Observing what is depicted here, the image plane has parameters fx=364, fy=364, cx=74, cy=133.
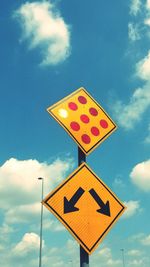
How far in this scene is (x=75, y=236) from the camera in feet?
14.8

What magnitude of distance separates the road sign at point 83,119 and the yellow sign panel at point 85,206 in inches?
16.2

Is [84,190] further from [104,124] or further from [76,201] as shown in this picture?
[104,124]

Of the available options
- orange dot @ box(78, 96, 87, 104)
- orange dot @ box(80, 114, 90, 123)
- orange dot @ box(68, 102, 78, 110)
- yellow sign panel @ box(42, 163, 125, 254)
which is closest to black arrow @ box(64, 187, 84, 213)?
yellow sign panel @ box(42, 163, 125, 254)

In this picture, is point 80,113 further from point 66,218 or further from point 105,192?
point 66,218

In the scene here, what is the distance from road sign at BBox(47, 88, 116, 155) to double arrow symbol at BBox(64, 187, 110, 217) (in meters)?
0.62

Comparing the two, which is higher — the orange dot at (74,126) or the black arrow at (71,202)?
the orange dot at (74,126)

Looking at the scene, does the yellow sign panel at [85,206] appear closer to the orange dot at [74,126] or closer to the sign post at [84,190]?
the sign post at [84,190]

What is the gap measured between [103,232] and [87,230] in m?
0.25

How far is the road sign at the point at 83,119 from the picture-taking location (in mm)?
5207

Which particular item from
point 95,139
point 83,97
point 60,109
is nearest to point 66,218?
point 95,139

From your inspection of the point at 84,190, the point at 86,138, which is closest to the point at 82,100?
the point at 86,138

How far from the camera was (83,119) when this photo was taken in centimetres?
541

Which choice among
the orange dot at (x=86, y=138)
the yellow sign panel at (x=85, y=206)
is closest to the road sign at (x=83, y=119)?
the orange dot at (x=86, y=138)

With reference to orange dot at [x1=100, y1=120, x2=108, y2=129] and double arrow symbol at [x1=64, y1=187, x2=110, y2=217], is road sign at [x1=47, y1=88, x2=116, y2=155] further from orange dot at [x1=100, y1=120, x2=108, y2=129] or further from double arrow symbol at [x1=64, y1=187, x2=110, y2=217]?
double arrow symbol at [x1=64, y1=187, x2=110, y2=217]
